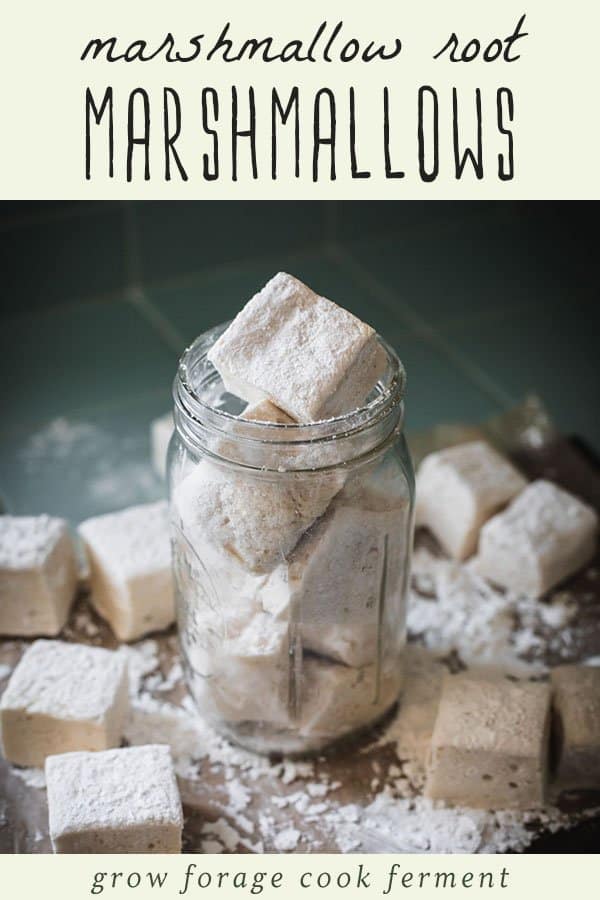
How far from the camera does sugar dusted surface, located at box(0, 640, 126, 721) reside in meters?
1.38

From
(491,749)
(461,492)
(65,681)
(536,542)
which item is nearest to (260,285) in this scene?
(461,492)

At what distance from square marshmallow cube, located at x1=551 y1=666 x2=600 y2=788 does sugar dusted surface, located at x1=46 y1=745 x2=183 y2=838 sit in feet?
1.45

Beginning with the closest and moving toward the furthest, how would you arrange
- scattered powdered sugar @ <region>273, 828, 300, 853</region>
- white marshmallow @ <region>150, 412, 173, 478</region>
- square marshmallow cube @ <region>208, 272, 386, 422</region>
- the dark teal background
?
square marshmallow cube @ <region>208, 272, 386, 422</region> < scattered powdered sugar @ <region>273, 828, 300, 853</region> < white marshmallow @ <region>150, 412, 173, 478</region> < the dark teal background

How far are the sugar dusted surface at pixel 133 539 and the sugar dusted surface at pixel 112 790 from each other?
0.90ft

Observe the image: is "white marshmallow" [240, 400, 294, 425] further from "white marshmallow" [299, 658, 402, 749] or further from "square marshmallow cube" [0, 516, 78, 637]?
"square marshmallow cube" [0, 516, 78, 637]

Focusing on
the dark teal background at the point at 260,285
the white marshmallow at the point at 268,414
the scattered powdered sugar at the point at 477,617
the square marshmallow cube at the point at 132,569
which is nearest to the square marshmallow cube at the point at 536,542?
the scattered powdered sugar at the point at 477,617

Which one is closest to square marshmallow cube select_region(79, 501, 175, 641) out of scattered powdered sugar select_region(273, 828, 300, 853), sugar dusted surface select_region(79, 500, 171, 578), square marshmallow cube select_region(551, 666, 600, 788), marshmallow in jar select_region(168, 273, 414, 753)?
sugar dusted surface select_region(79, 500, 171, 578)

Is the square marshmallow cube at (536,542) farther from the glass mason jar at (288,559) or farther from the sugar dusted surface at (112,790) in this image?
the sugar dusted surface at (112,790)

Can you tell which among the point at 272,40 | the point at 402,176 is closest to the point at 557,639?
the point at 402,176

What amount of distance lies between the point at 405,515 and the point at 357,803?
1.08ft

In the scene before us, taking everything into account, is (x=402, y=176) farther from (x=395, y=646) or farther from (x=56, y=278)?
(x=56, y=278)

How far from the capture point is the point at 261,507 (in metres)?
1.23

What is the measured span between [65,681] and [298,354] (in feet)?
1.63

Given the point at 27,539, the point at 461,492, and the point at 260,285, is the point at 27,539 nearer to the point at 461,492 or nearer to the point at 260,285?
the point at 461,492
